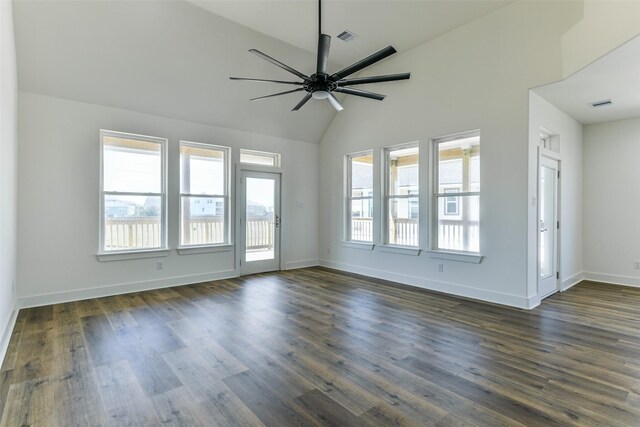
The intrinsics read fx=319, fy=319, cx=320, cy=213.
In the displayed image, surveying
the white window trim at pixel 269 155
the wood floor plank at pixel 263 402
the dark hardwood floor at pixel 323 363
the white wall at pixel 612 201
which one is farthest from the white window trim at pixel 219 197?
the white wall at pixel 612 201

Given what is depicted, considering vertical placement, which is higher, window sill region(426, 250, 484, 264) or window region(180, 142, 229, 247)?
window region(180, 142, 229, 247)

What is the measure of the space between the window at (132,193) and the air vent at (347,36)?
3.29 m

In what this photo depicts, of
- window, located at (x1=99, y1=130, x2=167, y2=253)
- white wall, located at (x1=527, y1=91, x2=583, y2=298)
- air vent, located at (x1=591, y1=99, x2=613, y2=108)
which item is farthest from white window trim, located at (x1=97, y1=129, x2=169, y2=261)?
air vent, located at (x1=591, y1=99, x2=613, y2=108)

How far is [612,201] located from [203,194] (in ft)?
23.3

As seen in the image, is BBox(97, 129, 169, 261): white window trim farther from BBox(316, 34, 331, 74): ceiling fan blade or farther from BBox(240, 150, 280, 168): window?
BBox(316, 34, 331, 74): ceiling fan blade

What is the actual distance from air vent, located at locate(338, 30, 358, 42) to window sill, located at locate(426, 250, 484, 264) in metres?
3.48

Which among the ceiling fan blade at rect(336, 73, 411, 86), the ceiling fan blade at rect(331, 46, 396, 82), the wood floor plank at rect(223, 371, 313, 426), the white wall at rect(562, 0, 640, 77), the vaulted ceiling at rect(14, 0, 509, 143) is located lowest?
the wood floor plank at rect(223, 371, 313, 426)

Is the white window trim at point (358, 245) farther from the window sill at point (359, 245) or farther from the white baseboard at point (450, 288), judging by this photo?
the white baseboard at point (450, 288)

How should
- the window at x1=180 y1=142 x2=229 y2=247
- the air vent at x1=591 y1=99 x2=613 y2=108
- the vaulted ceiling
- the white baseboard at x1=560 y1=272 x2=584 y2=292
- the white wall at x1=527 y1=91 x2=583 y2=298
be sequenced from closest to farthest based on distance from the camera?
1. the vaulted ceiling
2. the white wall at x1=527 y1=91 x2=583 y2=298
3. the air vent at x1=591 y1=99 x2=613 y2=108
4. the white baseboard at x1=560 y1=272 x2=584 y2=292
5. the window at x1=180 y1=142 x2=229 y2=247

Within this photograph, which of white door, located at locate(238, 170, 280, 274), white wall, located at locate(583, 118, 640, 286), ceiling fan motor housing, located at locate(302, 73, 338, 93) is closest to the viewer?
ceiling fan motor housing, located at locate(302, 73, 338, 93)

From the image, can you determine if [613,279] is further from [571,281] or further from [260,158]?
[260,158]

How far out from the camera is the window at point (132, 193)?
4.88 meters

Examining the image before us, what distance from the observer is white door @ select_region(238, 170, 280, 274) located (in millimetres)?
6285

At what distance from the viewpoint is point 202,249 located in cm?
573
